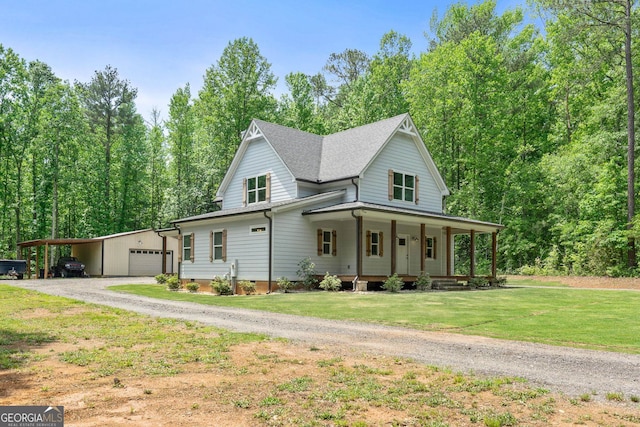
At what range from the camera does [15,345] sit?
8.66 m

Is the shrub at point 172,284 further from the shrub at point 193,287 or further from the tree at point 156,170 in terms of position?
the tree at point 156,170

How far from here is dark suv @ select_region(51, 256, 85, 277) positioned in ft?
129

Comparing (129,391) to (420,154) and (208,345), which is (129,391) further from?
(420,154)

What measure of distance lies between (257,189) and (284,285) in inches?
326

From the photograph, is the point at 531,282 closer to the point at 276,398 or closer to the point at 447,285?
the point at 447,285

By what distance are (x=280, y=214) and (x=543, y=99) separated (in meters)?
31.5

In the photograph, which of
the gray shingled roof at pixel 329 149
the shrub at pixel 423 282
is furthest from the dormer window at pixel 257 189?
the shrub at pixel 423 282

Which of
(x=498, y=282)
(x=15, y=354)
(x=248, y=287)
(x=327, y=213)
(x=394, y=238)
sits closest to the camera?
(x=15, y=354)

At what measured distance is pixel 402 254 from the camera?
27188mm

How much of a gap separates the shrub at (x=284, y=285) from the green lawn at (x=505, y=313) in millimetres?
2922

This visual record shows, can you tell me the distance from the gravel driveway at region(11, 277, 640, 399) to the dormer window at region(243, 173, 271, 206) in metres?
15.0

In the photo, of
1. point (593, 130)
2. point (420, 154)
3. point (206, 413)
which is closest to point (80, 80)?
point (420, 154)

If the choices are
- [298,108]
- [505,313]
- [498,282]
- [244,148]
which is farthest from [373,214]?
[298,108]

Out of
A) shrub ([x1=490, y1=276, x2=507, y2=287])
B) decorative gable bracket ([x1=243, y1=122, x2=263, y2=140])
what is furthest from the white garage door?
shrub ([x1=490, y1=276, x2=507, y2=287])
